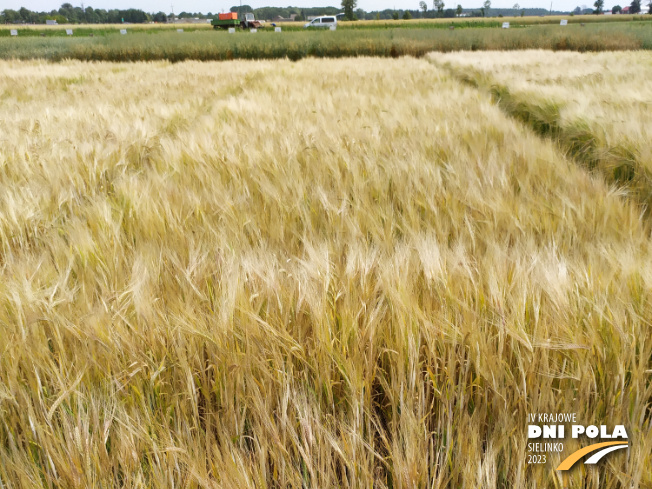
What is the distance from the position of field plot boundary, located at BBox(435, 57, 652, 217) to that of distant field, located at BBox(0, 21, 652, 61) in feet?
43.1

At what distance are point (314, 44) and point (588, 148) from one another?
15535mm

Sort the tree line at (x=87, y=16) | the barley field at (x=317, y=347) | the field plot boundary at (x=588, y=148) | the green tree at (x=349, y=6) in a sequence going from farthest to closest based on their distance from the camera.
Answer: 1. the tree line at (x=87, y=16)
2. the green tree at (x=349, y=6)
3. the field plot boundary at (x=588, y=148)
4. the barley field at (x=317, y=347)

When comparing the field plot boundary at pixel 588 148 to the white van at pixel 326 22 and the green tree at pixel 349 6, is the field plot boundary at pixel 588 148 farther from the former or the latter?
the green tree at pixel 349 6

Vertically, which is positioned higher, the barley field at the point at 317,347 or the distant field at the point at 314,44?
the distant field at the point at 314,44

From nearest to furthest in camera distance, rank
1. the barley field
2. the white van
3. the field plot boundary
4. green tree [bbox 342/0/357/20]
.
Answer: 1. the barley field
2. the field plot boundary
3. the white van
4. green tree [bbox 342/0/357/20]

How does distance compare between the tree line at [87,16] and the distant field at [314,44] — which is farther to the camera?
the tree line at [87,16]

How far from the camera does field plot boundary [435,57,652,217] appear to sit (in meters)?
1.65

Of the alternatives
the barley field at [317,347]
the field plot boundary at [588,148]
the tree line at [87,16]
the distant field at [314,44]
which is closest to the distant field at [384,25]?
the distant field at [314,44]

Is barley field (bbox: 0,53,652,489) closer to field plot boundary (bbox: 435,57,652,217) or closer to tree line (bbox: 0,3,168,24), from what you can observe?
field plot boundary (bbox: 435,57,652,217)

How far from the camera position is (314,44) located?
1570 centimetres

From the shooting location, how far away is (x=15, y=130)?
7.89 feet

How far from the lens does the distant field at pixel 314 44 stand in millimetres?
15086

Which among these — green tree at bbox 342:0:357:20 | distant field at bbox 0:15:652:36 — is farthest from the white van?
green tree at bbox 342:0:357:20

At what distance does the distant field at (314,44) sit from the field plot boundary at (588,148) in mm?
13131
